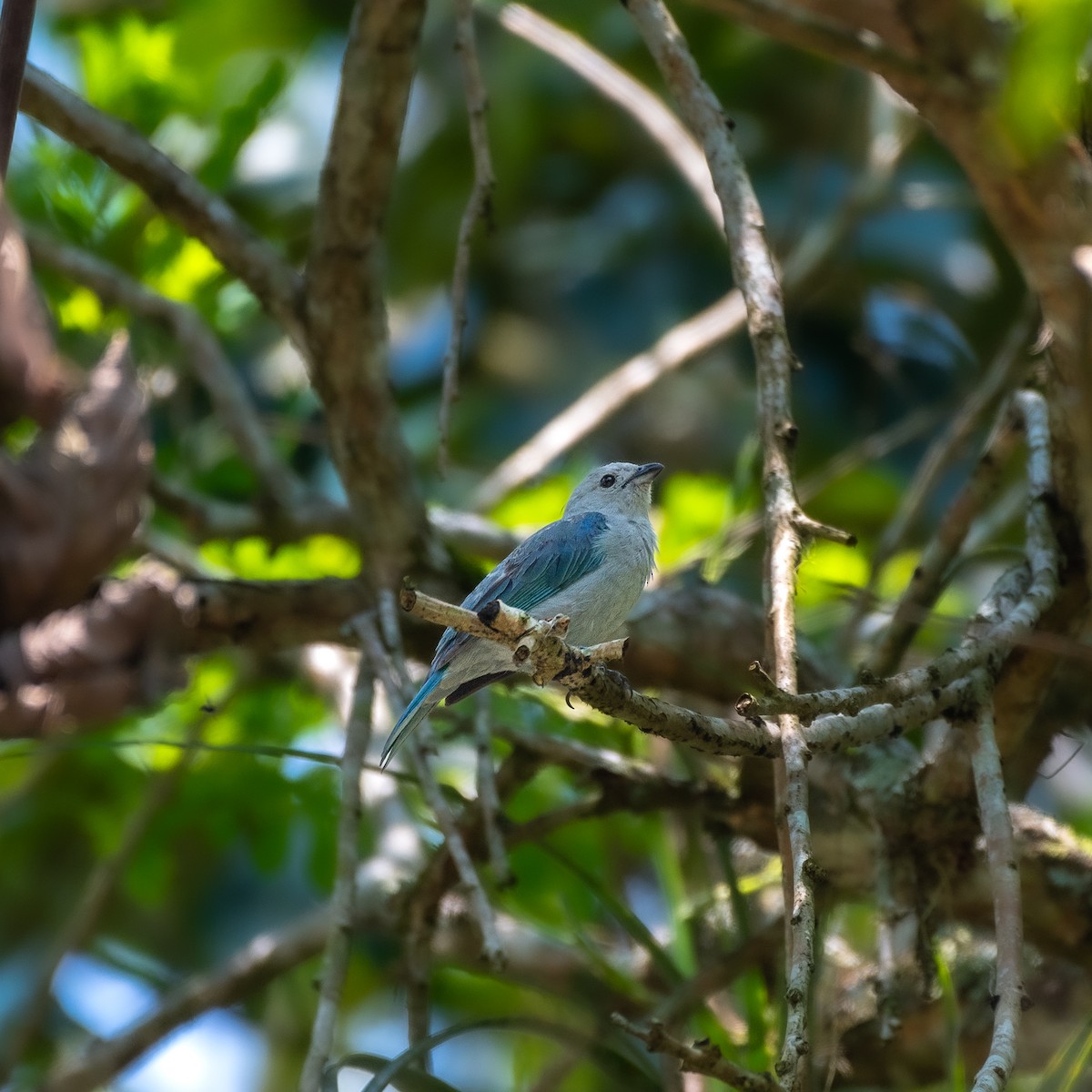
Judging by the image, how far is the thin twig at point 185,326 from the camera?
5605 mm

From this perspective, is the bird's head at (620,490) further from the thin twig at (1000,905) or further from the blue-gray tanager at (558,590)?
the thin twig at (1000,905)

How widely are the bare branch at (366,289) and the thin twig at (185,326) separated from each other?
1119 mm

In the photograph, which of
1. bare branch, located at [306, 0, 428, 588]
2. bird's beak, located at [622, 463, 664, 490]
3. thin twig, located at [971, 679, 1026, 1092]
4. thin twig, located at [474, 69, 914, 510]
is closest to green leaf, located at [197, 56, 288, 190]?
bare branch, located at [306, 0, 428, 588]

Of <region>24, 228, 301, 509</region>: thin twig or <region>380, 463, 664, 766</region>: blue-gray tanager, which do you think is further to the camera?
<region>24, 228, 301, 509</region>: thin twig

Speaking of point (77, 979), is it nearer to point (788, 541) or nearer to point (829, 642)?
point (829, 642)

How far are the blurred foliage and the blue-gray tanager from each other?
1.49 feet

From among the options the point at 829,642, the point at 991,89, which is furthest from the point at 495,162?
the point at 991,89

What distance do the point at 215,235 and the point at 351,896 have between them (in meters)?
2.20

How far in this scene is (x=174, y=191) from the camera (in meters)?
4.33

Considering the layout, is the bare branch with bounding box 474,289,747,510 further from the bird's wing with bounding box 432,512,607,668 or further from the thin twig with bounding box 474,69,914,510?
the bird's wing with bounding box 432,512,607,668

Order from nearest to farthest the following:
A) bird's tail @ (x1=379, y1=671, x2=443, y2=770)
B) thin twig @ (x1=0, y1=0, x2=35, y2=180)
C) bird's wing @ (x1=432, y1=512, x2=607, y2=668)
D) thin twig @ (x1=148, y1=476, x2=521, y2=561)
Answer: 1. thin twig @ (x1=0, y1=0, x2=35, y2=180)
2. bird's tail @ (x1=379, y1=671, x2=443, y2=770)
3. bird's wing @ (x1=432, y1=512, x2=607, y2=668)
4. thin twig @ (x1=148, y1=476, x2=521, y2=561)

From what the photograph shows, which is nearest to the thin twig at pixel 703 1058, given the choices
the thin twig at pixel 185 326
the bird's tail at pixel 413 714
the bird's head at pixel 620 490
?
the bird's tail at pixel 413 714

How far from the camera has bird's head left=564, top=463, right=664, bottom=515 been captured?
521cm

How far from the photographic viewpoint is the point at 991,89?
3.26m
